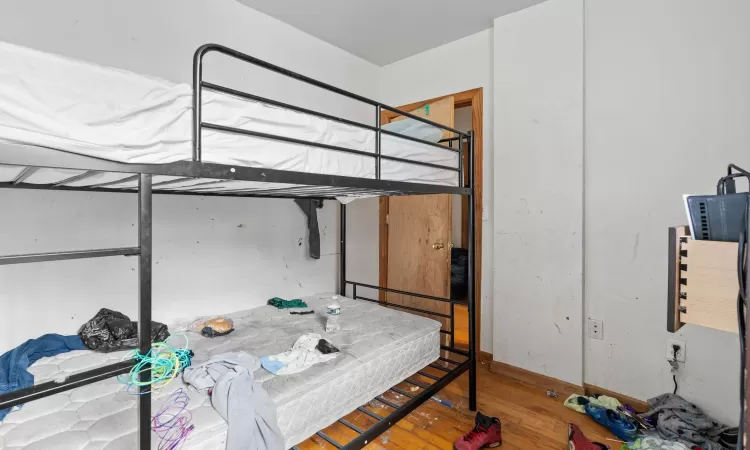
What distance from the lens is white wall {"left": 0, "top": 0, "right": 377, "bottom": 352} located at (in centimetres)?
172

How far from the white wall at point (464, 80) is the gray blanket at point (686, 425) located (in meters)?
1.14

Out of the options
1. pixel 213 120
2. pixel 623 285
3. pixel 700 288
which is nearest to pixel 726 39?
pixel 623 285

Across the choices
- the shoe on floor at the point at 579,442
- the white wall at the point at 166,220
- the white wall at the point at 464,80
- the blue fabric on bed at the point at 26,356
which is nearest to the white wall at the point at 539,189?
the white wall at the point at 464,80

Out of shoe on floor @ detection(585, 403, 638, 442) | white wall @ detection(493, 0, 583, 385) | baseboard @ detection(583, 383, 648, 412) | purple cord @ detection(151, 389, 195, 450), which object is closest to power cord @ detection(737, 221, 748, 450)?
purple cord @ detection(151, 389, 195, 450)

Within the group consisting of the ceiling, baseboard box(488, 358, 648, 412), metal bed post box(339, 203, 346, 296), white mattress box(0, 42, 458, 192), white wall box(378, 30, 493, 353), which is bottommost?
baseboard box(488, 358, 648, 412)

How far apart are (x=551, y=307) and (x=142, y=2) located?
3.22 metres

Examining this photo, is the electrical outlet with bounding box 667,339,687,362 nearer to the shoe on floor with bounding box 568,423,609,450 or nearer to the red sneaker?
the shoe on floor with bounding box 568,423,609,450

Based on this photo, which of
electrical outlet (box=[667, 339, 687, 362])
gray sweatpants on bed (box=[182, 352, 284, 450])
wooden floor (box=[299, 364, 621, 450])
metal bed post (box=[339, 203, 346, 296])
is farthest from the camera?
metal bed post (box=[339, 203, 346, 296])

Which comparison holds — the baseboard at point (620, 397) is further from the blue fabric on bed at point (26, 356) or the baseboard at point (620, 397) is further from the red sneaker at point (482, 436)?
the blue fabric on bed at point (26, 356)

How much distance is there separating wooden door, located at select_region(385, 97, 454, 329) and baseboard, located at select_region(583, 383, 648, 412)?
122 cm

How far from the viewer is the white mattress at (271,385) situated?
1121 mm

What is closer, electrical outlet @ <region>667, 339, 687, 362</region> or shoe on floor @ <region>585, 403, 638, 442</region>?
shoe on floor @ <region>585, 403, 638, 442</region>

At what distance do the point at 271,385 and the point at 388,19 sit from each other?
266 cm

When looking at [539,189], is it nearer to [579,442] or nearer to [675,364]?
[675,364]
